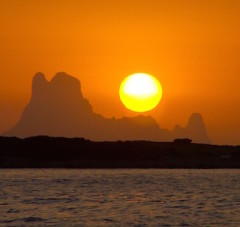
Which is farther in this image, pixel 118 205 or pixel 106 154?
pixel 106 154

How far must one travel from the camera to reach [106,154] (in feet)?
562

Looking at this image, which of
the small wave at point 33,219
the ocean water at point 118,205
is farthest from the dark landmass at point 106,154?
the small wave at point 33,219

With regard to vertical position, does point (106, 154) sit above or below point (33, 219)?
above

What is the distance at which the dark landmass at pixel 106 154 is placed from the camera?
525ft

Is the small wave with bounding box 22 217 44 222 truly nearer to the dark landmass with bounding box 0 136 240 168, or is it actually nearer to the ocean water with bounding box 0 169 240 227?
the ocean water with bounding box 0 169 240 227

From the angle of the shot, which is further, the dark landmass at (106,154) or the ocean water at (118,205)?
the dark landmass at (106,154)

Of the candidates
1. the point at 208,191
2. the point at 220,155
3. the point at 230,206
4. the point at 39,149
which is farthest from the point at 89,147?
the point at 230,206

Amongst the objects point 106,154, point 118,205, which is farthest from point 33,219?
point 106,154

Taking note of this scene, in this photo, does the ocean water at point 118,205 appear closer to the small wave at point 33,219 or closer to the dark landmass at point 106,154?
the small wave at point 33,219

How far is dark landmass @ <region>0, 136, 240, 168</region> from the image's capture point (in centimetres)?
15988

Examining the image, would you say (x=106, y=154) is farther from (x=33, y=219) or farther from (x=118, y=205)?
(x=33, y=219)

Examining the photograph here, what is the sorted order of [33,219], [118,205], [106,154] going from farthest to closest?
[106,154] → [118,205] → [33,219]

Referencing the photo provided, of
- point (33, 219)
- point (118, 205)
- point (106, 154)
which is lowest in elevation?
point (33, 219)

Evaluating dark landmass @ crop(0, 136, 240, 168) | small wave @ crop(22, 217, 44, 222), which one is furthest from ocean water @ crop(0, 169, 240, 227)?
dark landmass @ crop(0, 136, 240, 168)
